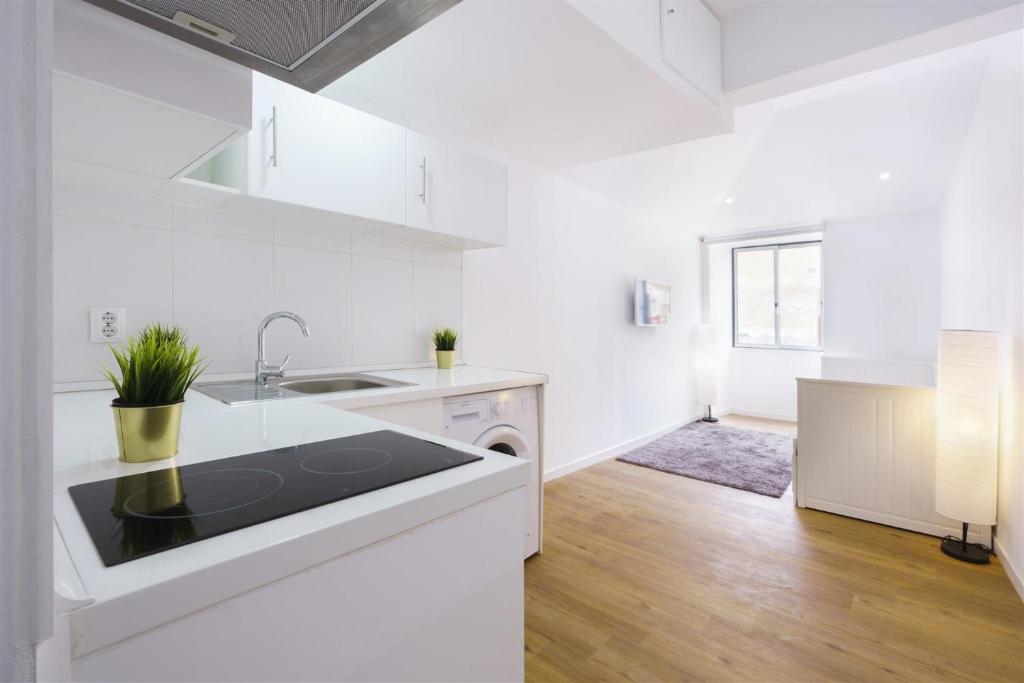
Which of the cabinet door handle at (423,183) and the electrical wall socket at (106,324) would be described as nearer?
the electrical wall socket at (106,324)

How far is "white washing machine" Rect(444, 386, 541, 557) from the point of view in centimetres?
203

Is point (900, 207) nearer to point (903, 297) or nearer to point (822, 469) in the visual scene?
point (903, 297)

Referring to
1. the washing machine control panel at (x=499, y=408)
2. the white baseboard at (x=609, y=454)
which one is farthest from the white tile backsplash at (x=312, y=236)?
the white baseboard at (x=609, y=454)

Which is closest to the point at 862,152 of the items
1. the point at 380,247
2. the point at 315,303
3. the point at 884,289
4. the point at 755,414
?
Result: the point at 884,289

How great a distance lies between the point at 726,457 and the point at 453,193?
338cm

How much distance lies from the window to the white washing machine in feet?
16.2

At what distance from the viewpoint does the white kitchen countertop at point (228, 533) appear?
43 centimetres

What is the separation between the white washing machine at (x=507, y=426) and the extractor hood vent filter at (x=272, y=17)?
54.1 inches

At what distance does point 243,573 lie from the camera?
1.61ft

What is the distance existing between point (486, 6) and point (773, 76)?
1.63m

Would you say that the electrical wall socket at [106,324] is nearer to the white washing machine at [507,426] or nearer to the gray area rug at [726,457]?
the white washing machine at [507,426]

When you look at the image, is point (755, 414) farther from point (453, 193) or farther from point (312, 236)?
point (312, 236)

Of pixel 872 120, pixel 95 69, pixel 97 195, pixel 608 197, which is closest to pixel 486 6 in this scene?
pixel 95 69

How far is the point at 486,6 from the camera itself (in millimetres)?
1782
